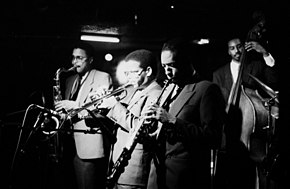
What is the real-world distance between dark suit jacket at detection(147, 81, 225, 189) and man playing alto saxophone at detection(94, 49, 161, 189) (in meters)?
0.24

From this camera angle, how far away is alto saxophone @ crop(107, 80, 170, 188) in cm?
304

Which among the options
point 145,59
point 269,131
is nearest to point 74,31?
point 145,59

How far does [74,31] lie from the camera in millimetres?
5348

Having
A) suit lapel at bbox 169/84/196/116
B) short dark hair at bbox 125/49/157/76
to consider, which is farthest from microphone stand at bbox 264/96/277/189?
short dark hair at bbox 125/49/157/76

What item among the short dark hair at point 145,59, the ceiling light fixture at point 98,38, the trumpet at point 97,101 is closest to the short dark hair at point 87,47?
the ceiling light fixture at point 98,38

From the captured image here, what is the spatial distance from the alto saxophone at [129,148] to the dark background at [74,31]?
176cm

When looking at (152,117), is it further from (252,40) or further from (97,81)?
(97,81)

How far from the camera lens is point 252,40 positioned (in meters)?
3.89

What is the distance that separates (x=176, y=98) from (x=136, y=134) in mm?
438

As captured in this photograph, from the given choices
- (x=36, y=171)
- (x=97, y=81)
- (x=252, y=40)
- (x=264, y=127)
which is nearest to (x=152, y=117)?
(x=264, y=127)

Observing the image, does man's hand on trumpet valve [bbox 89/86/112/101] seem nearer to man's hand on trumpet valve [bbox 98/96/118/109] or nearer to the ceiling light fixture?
man's hand on trumpet valve [bbox 98/96/118/109]

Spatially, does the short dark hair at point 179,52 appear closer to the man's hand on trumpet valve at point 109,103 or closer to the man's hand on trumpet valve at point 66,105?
the man's hand on trumpet valve at point 109,103

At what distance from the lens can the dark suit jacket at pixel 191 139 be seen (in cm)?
282

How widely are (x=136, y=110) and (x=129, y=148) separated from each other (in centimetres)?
49
